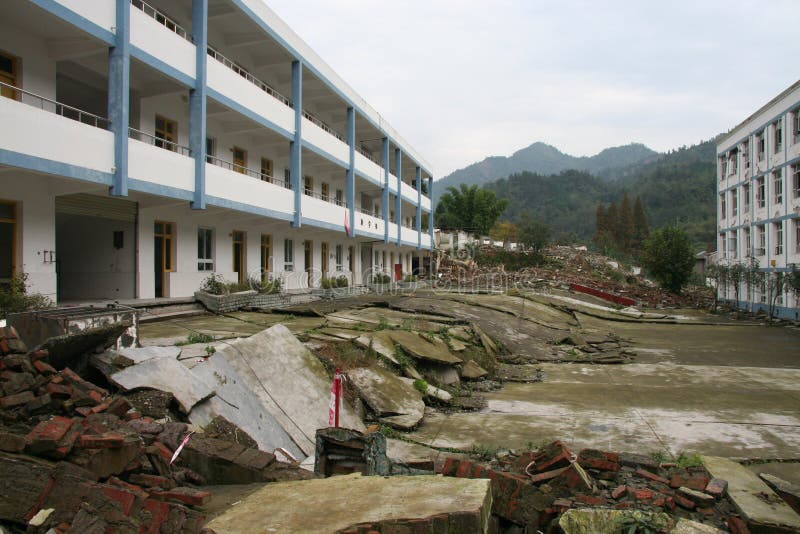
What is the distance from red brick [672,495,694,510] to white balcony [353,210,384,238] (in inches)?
818

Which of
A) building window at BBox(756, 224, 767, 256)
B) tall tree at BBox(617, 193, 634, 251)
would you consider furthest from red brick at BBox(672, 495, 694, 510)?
tall tree at BBox(617, 193, 634, 251)

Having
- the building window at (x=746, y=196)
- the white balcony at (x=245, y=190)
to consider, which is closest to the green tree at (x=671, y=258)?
the building window at (x=746, y=196)

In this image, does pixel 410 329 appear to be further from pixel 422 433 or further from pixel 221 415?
pixel 221 415

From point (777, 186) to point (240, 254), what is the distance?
29.8 meters

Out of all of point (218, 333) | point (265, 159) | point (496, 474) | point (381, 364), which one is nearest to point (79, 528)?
point (496, 474)

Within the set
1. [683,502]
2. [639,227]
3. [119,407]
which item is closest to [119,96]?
[119,407]

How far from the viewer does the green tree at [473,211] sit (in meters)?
54.4

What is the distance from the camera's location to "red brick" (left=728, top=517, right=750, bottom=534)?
390cm

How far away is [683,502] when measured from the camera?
14.3 ft

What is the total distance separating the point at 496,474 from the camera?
4.23m

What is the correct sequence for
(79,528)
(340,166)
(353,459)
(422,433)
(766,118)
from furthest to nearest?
(766,118) < (340,166) < (422,433) < (353,459) < (79,528)

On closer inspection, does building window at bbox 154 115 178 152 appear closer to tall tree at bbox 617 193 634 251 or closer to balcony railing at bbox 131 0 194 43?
balcony railing at bbox 131 0 194 43

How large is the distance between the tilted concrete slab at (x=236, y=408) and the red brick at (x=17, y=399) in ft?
4.83

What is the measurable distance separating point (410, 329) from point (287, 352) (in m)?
4.54
